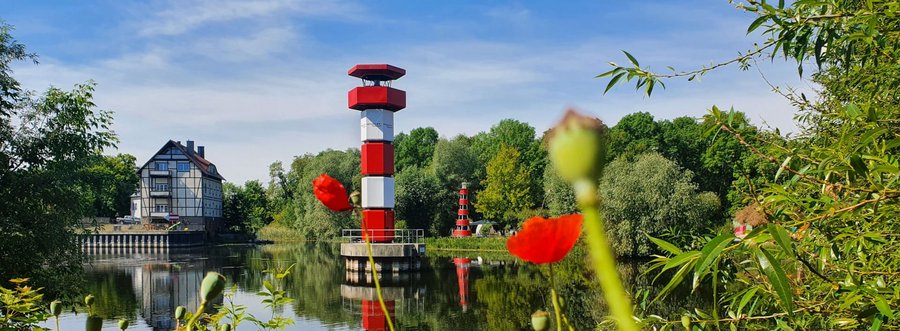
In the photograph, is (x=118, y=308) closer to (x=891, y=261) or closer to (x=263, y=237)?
(x=891, y=261)

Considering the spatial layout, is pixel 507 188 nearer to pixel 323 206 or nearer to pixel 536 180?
pixel 536 180

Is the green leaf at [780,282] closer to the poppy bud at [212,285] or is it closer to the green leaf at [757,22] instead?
the poppy bud at [212,285]

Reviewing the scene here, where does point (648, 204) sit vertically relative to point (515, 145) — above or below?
below

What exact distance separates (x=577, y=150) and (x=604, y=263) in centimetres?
5

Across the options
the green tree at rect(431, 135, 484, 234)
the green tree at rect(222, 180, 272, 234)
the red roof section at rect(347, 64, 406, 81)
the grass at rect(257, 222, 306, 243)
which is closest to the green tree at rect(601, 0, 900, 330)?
the red roof section at rect(347, 64, 406, 81)

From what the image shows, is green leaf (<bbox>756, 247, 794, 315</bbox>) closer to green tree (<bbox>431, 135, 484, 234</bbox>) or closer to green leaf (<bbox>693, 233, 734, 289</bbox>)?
green leaf (<bbox>693, 233, 734, 289</bbox>)

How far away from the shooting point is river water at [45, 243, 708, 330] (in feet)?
61.9

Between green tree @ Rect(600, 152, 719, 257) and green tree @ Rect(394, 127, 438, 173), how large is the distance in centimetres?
3050

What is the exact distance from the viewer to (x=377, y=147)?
105ft

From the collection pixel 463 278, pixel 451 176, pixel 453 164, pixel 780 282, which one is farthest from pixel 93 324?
pixel 453 164

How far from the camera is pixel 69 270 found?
44.4ft

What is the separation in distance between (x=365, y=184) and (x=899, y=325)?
29.9 meters

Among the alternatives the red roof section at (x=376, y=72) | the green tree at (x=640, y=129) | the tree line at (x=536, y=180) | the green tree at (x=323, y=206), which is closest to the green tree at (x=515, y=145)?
the tree line at (x=536, y=180)

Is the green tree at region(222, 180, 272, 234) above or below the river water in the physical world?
above
